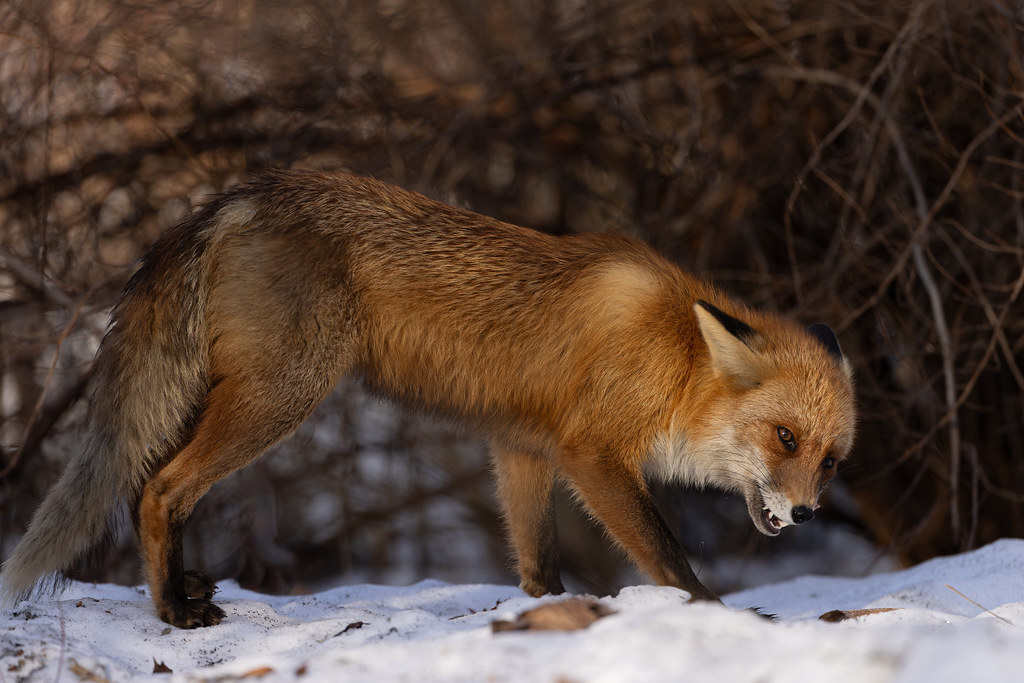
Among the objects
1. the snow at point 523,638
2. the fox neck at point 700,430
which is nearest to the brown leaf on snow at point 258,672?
the snow at point 523,638

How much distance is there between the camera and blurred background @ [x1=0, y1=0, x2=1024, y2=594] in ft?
17.2

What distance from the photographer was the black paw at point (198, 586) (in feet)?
11.1

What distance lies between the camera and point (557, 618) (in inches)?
86.4

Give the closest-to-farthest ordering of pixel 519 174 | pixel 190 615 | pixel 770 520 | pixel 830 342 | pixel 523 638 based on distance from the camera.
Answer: pixel 523 638, pixel 190 615, pixel 770 520, pixel 830 342, pixel 519 174

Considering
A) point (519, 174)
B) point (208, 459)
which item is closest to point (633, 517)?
point (208, 459)

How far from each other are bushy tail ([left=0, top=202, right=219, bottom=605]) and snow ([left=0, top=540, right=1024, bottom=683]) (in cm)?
26

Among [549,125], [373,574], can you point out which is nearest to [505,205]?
[549,125]

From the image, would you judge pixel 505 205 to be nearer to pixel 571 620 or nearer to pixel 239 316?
pixel 239 316

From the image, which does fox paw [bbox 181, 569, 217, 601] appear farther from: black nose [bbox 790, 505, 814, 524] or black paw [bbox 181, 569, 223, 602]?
black nose [bbox 790, 505, 814, 524]

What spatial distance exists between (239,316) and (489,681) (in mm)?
1949

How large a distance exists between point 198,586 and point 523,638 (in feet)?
6.13

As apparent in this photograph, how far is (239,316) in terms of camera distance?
3295mm

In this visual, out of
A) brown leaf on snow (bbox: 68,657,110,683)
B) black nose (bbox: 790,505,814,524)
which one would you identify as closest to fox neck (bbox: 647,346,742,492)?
black nose (bbox: 790,505,814,524)

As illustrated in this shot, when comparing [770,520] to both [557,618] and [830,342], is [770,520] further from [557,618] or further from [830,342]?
[557,618]
